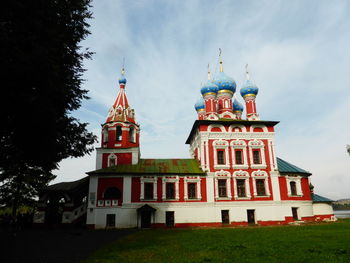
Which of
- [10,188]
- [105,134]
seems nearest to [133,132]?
[105,134]

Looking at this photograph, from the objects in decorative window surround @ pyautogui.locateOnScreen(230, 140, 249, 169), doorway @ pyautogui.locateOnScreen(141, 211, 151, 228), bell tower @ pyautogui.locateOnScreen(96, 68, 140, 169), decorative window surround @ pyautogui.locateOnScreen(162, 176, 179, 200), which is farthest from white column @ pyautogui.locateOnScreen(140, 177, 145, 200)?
decorative window surround @ pyautogui.locateOnScreen(230, 140, 249, 169)

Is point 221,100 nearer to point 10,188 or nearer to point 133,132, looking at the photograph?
point 133,132

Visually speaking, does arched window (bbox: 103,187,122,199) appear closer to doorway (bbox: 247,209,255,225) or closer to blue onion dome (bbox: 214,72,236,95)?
doorway (bbox: 247,209,255,225)

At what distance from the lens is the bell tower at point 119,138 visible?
83.5 ft

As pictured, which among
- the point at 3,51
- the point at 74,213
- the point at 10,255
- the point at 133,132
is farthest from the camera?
the point at 133,132

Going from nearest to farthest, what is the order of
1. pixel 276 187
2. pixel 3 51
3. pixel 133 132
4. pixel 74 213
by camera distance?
pixel 3 51 < pixel 74 213 < pixel 276 187 < pixel 133 132

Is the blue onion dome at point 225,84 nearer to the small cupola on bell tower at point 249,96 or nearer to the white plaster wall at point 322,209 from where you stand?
the small cupola on bell tower at point 249,96

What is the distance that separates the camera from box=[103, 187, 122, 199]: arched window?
76.5 feet

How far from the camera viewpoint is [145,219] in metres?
23.1

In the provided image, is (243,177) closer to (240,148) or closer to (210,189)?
(240,148)

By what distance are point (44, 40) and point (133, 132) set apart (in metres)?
17.5

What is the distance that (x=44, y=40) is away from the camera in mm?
9602

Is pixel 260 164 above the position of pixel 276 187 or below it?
above

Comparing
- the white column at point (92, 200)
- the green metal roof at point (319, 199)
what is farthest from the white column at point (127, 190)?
the green metal roof at point (319, 199)
